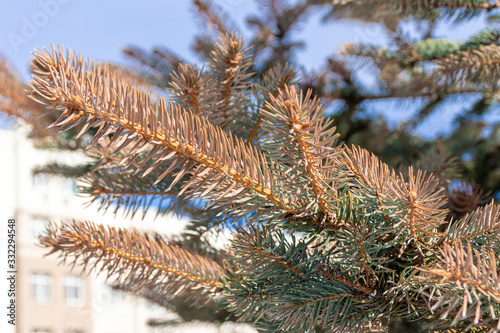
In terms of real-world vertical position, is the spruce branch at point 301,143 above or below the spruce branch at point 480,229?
above

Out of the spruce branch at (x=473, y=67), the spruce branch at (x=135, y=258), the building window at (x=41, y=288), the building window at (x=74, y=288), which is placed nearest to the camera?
the spruce branch at (x=135, y=258)

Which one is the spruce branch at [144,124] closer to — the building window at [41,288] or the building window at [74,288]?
the building window at [41,288]

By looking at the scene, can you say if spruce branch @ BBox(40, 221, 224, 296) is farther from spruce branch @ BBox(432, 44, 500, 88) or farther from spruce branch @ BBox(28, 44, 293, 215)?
spruce branch @ BBox(432, 44, 500, 88)

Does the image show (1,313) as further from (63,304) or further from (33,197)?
(63,304)

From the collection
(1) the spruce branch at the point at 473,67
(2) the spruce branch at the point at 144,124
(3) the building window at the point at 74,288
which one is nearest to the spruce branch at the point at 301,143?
(2) the spruce branch at the point at 144,124

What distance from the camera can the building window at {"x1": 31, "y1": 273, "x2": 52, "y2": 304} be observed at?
6.34 metres

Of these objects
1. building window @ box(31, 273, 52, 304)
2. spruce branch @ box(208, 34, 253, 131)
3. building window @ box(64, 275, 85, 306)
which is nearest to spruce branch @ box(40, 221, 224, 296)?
spruce branch @ box(208, 34, 253, 131)

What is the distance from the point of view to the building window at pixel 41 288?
6340 mm

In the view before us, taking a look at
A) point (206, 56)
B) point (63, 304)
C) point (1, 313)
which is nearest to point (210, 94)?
point (206, 56)

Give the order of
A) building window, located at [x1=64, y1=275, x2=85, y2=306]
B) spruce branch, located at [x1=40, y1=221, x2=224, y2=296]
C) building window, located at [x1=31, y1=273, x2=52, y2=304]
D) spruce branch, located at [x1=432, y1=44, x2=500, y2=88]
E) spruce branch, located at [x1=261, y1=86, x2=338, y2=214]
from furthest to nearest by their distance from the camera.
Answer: building window, located at [x1=64, y1=275, x2=85, y2=306] → building window, located at [x1=31, y1=273, x2=52, y2=304] → spruce branch, located at [x1=432, y1=44, x2=500, y2=88] → spruce branch, located at [x1=40, y1=221, x2=224, y2=296] → spruce branch, located at [x1=261, y1=86, x2=338, y2=214]

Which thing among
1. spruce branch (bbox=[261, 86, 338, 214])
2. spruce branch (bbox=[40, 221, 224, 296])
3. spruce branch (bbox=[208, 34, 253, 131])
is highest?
spruce branch (bbox=[208, 34, 253, 131])

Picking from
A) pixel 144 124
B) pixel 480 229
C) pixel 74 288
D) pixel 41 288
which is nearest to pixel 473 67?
pixel 480 229

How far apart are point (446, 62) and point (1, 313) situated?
401 centimetres

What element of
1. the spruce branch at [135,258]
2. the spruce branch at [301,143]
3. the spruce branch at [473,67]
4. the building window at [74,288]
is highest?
the spruce branch at [473,67]
